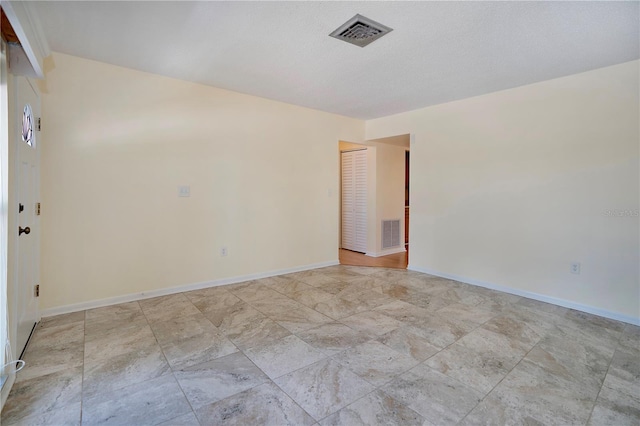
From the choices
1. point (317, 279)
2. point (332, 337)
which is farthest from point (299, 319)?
point (317, 279)

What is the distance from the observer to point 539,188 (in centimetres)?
347

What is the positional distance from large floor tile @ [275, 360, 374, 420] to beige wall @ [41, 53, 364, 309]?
223cm

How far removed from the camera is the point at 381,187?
227 inches

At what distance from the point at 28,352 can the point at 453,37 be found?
4019mm

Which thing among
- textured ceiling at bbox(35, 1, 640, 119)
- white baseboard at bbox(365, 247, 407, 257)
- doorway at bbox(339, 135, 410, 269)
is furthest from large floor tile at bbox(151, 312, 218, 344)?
white baseboard at bbox(365, 247, 407, 257)

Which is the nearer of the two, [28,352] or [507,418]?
[507,418]

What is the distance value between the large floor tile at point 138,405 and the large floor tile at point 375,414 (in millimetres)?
827

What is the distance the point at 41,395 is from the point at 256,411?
128 cm

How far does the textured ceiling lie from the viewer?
211 centimetres

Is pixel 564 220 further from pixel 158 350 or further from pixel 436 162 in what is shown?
pixel 158 350

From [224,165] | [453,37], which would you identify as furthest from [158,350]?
[453,37]

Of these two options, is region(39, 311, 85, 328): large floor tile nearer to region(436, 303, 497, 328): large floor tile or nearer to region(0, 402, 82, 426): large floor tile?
region(0, 402, 82, 426): large floor tile

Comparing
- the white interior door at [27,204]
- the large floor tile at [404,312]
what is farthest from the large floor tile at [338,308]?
the white interior door at [27,204]

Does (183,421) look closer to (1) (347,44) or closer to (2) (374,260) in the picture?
(1) (347,44)
